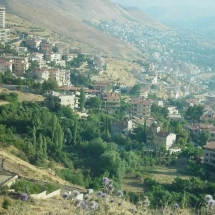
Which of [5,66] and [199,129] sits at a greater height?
[5,66]

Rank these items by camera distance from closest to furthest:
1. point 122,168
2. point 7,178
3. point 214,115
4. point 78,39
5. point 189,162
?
1. point 7,178
2. point 122,168
3. point 189,162
4. point 214,115
5. point 78,39

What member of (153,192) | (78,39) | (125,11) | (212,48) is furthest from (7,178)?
(125,11)

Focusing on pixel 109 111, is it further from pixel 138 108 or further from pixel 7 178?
pixel 7 178

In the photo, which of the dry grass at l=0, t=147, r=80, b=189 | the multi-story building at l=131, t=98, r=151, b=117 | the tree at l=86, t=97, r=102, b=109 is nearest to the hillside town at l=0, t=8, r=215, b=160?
the multi-story building at l=131, t=98, r=151, b=117

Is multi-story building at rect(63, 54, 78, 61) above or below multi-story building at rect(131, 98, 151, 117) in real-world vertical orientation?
above

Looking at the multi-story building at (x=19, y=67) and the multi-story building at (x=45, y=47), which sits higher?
the multi-story building at (x=45, y=47)

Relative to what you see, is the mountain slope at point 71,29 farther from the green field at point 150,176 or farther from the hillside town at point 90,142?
the green field at point 150,176

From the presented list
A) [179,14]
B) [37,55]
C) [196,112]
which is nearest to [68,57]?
[37,55]

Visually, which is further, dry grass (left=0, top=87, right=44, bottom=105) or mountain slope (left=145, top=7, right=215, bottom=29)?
mountain slope (left=145, top=7, right=215, bottom=29)

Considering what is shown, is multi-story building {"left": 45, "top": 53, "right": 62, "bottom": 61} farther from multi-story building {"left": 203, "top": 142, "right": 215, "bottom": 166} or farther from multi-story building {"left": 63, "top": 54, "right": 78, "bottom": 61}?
multi-story building {"left": 203, "top": 142, "right": 215, "bottom": 166}

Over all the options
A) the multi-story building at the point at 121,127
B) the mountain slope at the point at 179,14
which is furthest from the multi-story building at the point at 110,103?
the mountain slope at the point at 179,14

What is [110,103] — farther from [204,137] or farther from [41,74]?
[204,137]
